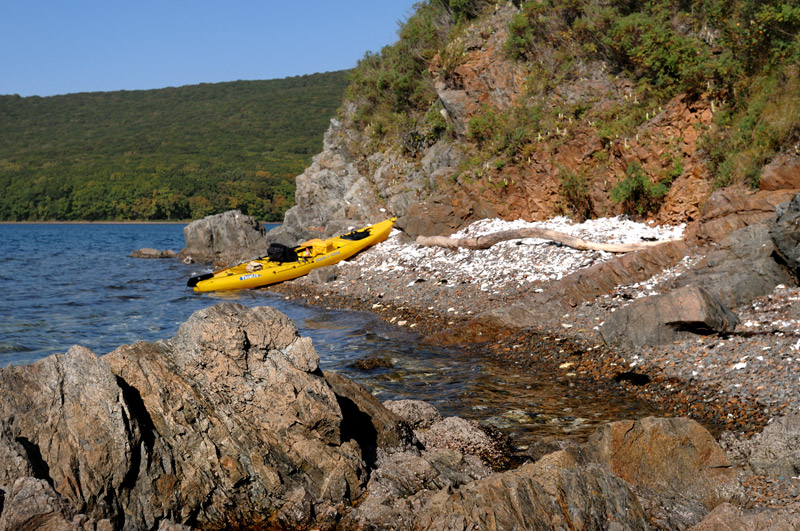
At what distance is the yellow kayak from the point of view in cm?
2347

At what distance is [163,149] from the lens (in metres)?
143

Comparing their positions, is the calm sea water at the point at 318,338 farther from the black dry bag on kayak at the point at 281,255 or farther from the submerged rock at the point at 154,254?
the submerged rock at the point at 154,254

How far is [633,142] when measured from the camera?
18.6 meters

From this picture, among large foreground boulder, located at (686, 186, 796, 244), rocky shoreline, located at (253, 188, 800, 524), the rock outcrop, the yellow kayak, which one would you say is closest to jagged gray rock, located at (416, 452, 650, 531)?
rocky shoreline, located at (253, 188, 800, 524)

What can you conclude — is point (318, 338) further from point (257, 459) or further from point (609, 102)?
point (609, 102)

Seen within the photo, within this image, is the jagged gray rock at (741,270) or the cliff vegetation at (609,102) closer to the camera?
the jagged gray rock at (741,270)

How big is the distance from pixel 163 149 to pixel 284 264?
13095 centimetres

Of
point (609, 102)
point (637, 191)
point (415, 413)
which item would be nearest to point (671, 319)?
point (415, 413)

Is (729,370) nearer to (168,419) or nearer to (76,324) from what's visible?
(168,419)

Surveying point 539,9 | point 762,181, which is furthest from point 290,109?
point 762,181

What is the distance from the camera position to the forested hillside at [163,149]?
111062 mm

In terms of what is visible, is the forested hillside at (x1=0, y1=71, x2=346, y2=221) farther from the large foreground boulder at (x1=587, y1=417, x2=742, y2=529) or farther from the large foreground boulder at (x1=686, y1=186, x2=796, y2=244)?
the large foreground boulder at (x1=587, y1=417, x2=742, y2=529)

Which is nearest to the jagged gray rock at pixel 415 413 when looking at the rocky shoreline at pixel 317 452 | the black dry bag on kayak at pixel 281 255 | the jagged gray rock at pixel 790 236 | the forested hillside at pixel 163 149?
the rocky shoreline at pixel 317 452

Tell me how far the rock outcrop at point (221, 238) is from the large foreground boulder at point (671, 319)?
25887 millimetres
